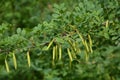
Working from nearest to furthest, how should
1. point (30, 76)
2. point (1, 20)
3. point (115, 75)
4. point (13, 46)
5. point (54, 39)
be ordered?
1. point (54, 39)
2. point (13, 46)
3. point (115, 75)
4. point (30, 76)
5. point (1, 20)

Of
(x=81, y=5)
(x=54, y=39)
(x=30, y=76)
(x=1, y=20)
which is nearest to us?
(x=54, y=39)

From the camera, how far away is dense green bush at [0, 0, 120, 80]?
2.54 metres

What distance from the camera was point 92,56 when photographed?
3.16 metres

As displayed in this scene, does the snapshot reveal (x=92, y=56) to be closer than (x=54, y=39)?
No

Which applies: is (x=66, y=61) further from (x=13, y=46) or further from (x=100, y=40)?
(x=13, y=46)

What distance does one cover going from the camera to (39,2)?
547 centimetres

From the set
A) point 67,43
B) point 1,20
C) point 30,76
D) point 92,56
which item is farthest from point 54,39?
point 1,20

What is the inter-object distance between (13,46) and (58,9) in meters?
0.44

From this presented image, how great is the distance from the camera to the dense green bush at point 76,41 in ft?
8.34

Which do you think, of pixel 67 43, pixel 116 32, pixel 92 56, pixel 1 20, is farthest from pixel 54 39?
pixel 1 20

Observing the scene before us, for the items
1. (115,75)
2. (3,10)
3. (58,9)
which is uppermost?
(3,10)

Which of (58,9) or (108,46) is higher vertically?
(58,9)

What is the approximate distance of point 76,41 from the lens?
2525 mm

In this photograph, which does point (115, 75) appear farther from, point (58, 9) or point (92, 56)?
point (58, 9)
